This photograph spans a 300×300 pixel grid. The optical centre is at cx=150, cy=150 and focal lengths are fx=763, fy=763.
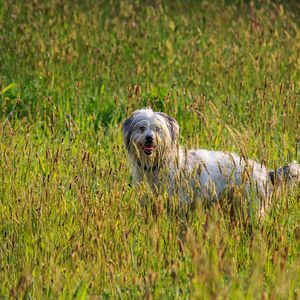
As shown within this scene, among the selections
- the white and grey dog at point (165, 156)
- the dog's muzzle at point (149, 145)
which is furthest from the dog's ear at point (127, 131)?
the dog's muzzle at point (149, 145)

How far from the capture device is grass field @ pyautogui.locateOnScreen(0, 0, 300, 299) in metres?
3.83

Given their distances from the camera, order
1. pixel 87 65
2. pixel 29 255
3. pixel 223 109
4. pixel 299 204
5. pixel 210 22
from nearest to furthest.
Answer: pixel 29 255 < pixel 299 204 < pixel 223 109 < pixel 87 65 < pixel 210 22

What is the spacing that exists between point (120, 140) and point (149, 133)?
1144mm

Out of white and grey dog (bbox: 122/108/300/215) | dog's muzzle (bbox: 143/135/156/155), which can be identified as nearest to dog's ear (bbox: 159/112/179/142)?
white and grey dog (bbox: 122/108/300/215)

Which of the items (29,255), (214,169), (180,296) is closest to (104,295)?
(180,296)

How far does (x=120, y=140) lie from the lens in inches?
268

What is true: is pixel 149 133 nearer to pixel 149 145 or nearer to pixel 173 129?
pixel 149 145

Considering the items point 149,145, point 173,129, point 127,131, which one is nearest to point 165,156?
point 149,145

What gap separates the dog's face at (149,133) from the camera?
570cm

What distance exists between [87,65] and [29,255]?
458 cm

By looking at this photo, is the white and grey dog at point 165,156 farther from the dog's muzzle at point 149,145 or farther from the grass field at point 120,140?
the grass field at point 120,140

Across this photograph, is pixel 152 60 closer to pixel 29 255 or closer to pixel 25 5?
pixel 25 5

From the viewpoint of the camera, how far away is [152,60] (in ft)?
29.8

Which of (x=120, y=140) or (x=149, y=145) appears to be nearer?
(x=149, y=145)
